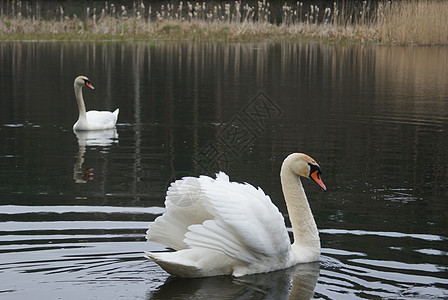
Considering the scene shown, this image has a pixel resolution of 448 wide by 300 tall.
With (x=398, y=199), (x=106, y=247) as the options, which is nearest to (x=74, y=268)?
(x=106, y=247)

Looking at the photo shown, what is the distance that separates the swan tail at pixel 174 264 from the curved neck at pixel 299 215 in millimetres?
1127

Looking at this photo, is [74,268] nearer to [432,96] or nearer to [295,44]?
[432,96]

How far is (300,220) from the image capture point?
23.8ft

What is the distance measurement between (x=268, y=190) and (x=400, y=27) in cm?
2594

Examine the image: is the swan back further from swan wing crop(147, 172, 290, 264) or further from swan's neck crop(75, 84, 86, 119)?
swan's neck crop(75, 84, 86, 119)

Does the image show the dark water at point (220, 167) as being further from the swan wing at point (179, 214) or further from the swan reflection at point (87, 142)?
the swan wing at point (179, 214)

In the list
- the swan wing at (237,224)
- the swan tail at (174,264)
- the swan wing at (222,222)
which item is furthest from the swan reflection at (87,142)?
the swan wing at (237,224)

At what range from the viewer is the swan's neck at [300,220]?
712 centimetres

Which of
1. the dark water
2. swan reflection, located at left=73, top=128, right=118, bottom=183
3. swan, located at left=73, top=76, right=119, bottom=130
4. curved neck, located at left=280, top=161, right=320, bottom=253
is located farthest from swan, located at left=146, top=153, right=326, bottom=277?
swan, located at left=73, top=76, right=119, bottom=130

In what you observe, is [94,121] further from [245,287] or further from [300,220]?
[245,287]

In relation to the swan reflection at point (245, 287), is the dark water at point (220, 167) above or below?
above

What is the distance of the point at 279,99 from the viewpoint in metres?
19.0

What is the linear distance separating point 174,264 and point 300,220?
1.45 metres

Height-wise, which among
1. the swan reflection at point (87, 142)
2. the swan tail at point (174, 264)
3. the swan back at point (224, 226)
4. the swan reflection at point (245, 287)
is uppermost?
the swan back at point (224, 226)
